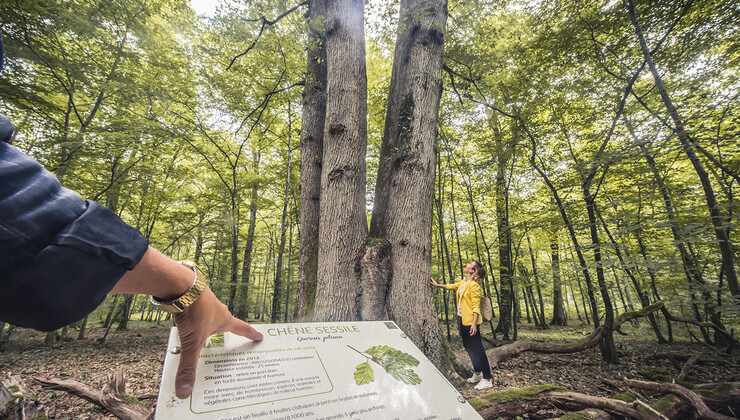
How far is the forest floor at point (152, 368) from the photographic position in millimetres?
3514

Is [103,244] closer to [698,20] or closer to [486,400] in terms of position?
[486,400]

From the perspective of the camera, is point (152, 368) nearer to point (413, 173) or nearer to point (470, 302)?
point (470, 302)

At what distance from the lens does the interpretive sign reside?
93cm

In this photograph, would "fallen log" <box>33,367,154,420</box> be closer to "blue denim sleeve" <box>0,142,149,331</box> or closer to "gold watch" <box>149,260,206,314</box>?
"gold watch" <box>149,260,206,314</box>

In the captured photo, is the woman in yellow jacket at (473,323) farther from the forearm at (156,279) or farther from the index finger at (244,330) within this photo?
the forearm at (156,279)

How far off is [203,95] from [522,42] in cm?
809

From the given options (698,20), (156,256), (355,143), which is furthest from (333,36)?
(698,20)

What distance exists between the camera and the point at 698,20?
414cm

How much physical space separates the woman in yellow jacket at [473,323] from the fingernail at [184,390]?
3.03 meters

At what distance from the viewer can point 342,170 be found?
102 inches

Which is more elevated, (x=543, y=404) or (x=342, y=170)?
(x=342, y=170)

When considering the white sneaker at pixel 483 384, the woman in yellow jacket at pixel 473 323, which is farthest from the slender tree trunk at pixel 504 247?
the white sneaker at pixel 483 384

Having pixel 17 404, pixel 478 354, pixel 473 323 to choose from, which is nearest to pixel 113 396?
pixel 17 404

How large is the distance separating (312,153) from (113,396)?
110 inches
